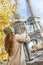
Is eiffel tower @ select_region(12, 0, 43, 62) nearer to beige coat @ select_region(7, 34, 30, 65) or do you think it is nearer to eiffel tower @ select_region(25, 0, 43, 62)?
eiffel tower @ select_region(25, 0, 43, 62)

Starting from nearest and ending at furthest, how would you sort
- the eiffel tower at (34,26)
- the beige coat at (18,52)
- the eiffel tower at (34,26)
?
the beige coat at (18,52)
the eiffel tower at (34,26)
the eiffel tower at (34,26)

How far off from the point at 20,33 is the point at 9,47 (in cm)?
23

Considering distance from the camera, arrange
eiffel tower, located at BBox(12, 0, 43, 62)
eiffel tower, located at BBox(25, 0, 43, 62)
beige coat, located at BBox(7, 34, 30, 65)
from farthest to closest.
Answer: eiffel tower, located at BBox(25, 0, 43, 62) → eiffel tower, located at BBox(12, 0, 43, 62) → beige coat, located at BBox(7, 34, 30, 65)

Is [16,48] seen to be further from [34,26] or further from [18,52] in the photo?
[34,26]

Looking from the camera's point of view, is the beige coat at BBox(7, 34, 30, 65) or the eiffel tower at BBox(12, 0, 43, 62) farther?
the eiffel tower at BBox(12, 0, 43, 62)

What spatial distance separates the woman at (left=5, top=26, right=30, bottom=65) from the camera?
8.41 feet

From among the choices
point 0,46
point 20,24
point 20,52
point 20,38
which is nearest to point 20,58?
point 20,52

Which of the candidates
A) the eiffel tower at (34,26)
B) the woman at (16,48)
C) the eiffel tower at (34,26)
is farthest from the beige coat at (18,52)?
the eiffel tower at (34,26)

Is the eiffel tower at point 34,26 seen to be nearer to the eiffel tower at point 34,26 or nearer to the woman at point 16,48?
the eiffel tower at point 34,26

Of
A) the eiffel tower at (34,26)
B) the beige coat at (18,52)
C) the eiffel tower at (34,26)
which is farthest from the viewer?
the eiffel tower at (34,26)

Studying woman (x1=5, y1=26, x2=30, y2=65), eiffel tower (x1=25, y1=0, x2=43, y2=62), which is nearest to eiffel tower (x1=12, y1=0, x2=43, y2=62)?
eiffel tower (x1=25, y1=0, x2=43, y2=62)

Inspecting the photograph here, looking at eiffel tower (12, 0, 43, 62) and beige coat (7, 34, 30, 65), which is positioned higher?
eiffel tower (12, 0, 43, 62)

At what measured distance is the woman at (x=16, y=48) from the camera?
256cm

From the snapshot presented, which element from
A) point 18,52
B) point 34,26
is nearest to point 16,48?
point 18,52
